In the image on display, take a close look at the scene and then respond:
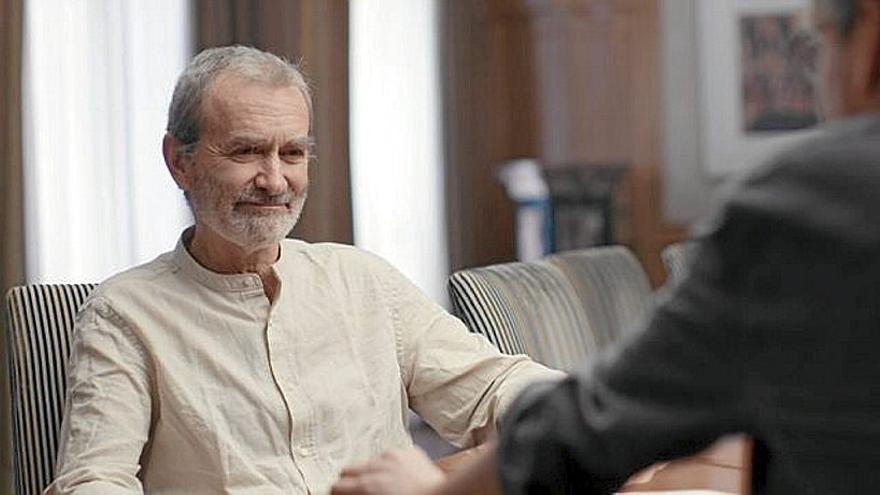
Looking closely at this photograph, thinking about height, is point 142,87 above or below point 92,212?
above

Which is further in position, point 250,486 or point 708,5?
point 708,5

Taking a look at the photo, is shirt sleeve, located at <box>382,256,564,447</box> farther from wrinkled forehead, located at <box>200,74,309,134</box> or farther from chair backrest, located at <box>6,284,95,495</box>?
chair backrest, located at <box>6,284,95,495</box>

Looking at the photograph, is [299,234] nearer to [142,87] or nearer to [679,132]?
[142,87]

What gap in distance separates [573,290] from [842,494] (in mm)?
1923

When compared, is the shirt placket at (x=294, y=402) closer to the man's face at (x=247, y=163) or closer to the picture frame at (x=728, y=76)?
the man's face at (x=247, y=163)

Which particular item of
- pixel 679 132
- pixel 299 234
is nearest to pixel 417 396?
pixel 299 234

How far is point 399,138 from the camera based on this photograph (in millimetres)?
5535

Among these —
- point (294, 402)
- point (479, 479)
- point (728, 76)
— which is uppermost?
point (728, 76)

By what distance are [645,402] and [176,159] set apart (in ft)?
4.74

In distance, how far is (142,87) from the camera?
4.35 meters

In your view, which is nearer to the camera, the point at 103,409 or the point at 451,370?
the point at 103,409

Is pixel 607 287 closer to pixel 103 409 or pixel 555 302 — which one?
pixel 555 302

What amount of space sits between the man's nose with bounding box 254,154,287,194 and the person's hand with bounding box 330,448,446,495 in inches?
42.8

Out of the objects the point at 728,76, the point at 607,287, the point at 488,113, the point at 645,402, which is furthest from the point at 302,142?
the point at 728,76
